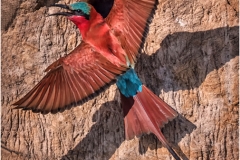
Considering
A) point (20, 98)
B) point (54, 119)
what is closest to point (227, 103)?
point (54, 119)

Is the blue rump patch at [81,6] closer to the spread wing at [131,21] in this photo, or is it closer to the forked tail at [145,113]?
the spread wing at [131,21]

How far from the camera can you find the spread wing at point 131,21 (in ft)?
7.73

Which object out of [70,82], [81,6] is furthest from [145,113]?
[81,6]

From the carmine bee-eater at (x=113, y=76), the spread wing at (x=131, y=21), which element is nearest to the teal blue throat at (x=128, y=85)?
the carmine bee-eater at (x=113, y=76)

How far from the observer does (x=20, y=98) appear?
239 cm

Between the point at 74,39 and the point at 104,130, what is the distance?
0.45 metres

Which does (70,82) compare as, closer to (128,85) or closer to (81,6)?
(128,85)

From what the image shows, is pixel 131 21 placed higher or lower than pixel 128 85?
higher

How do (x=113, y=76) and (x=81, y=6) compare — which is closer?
(x=113, y=76)

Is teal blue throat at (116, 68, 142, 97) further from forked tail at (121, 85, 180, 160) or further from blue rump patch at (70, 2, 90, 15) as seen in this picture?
blue rump patch at (70, 2, 90, 15)

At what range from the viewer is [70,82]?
2.23m

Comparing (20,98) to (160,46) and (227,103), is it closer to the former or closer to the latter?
(160,46)

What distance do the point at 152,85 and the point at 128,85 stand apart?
151 mm

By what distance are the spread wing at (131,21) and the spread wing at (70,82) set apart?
0.51ft
